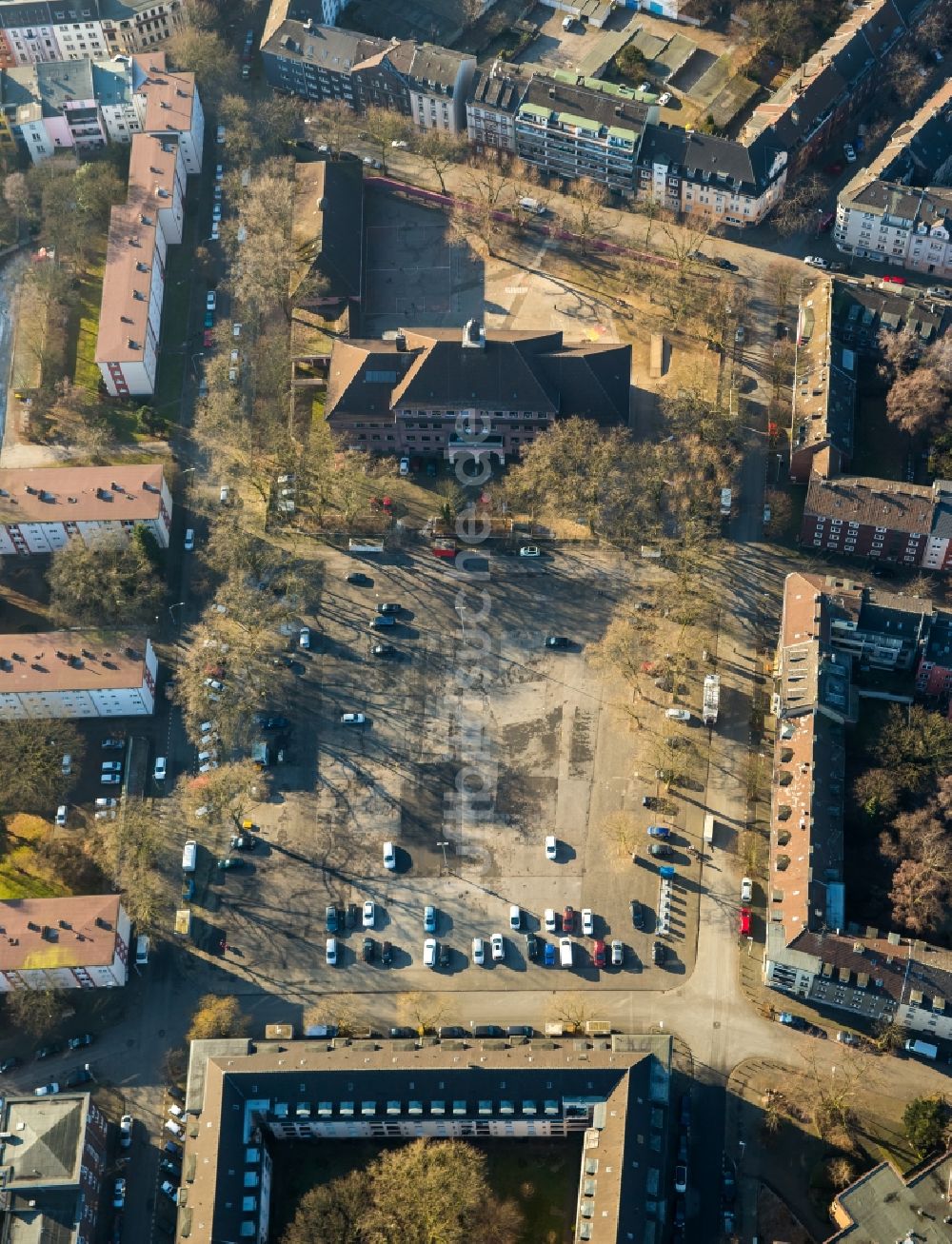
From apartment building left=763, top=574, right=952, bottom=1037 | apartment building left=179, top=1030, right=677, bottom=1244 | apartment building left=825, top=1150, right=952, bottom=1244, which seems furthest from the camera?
apartment building left=763, top=574, right=952, bottom=1037

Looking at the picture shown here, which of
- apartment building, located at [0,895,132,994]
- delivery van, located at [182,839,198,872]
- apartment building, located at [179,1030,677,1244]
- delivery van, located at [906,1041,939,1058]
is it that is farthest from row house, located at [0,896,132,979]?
delivery van, located at [906,1041,939,1058]

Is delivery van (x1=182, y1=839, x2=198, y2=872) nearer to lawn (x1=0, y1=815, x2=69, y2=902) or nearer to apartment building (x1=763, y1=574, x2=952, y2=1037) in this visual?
lawn (x1=0, y1=815, x2=69, y2=902)

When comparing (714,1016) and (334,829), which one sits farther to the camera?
(334,829)

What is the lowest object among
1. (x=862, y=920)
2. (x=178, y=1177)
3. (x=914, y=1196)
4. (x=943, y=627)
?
(x=178, y=1177)

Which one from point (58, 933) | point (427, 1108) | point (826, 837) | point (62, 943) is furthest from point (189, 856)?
point (826, 837)

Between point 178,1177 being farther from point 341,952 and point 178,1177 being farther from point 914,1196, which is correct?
point 914,1196

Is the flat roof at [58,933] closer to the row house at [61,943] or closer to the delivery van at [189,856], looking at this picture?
the row house at [61,943]

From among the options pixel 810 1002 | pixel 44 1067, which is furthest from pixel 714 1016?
pixel 44 1067

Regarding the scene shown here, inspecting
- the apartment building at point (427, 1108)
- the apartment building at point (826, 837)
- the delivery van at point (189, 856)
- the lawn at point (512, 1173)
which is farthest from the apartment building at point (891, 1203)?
the delivery van at point (189, 856)
